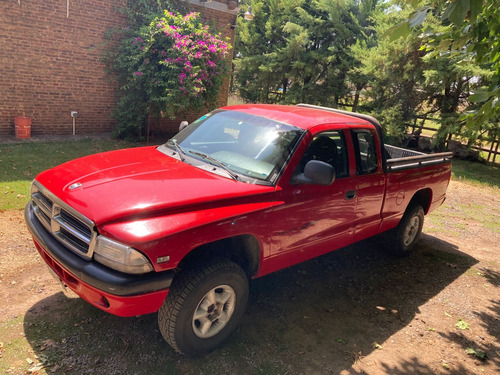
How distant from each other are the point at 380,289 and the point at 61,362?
3.43 m

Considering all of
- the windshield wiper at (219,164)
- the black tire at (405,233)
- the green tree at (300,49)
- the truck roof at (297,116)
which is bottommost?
the black tire at (405,233)

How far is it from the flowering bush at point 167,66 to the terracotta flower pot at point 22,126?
221cm

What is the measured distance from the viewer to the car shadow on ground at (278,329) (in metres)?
2.98

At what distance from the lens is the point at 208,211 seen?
2852 millimetres

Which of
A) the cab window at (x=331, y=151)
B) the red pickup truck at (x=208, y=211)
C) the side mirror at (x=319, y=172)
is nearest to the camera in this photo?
the red pickup truck at (x=208, y=211)

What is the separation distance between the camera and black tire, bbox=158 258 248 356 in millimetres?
2799

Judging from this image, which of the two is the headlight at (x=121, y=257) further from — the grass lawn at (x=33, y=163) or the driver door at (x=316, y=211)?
the grass lawn at (x=33, y=163)

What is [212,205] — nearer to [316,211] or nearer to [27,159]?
[316,211]

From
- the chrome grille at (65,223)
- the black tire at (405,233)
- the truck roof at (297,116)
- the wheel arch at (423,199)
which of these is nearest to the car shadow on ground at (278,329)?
the black tire at (405,233)

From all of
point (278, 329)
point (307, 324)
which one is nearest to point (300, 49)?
point (307, 324)

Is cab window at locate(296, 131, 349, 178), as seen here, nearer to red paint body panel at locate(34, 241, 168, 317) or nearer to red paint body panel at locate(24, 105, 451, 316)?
red paint body panel at locate(24, 105, 451, 316)

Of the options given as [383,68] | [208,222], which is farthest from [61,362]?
[383,68]

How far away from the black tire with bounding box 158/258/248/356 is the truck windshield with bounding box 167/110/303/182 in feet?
2.95

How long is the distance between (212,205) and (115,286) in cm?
89
